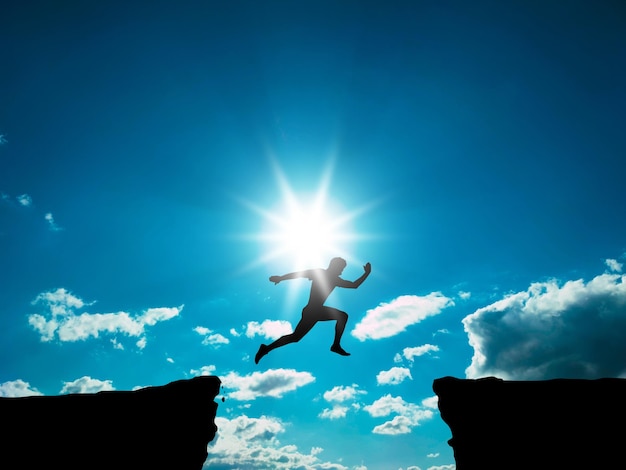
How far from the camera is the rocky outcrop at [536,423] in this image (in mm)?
4289

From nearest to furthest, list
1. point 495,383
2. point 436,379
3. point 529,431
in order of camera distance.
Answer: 1. point 529,431
2. point 495,383
3. point 436,379

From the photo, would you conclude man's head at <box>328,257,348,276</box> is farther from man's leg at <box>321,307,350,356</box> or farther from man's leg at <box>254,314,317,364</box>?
man's leg at <box>254,314,317,364</box>

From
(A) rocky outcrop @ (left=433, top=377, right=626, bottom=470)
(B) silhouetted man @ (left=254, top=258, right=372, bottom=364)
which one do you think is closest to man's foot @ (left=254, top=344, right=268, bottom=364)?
(B) silhouetted man @ (left=254, top=258, right=372, bottom=364)

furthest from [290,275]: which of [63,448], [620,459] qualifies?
[620,459]

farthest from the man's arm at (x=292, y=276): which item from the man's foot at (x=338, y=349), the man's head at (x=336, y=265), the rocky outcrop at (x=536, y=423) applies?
the rocky outcrop at (x=536, y=423)

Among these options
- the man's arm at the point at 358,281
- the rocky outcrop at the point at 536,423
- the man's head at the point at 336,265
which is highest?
the man's head at the point at 336,265

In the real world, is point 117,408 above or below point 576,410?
above

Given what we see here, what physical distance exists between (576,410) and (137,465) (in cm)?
578

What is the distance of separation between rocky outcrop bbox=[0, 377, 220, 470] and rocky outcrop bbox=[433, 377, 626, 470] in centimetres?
348

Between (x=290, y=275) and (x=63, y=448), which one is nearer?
(x=63, y=448)

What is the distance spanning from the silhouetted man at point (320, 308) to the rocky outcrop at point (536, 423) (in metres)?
2.91

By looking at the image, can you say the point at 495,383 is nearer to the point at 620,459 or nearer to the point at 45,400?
the point at 620,459

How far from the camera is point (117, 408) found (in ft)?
16.3

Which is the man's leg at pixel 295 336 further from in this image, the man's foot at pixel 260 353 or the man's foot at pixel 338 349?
the man's foot at pixel 338 349
